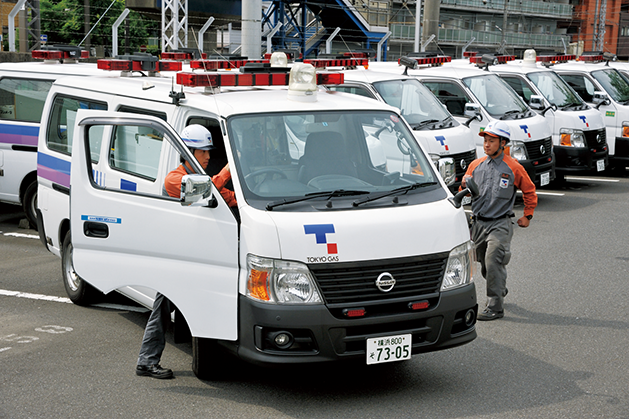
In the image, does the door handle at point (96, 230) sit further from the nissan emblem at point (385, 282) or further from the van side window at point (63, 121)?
the nissan emblem at point (385, 282)

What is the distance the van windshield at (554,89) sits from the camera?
1415cm

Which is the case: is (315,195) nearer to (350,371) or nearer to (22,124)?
(350,371)

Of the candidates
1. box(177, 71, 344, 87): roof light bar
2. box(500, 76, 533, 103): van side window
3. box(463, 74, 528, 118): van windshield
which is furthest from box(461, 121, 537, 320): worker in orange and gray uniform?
box(500, 76, 533, 103): van side window

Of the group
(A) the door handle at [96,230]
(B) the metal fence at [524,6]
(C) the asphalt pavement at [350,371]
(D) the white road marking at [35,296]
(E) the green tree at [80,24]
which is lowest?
(D) the white road marking at [35,296]

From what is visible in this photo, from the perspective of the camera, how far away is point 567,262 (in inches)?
349

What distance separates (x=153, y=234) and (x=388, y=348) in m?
1.72

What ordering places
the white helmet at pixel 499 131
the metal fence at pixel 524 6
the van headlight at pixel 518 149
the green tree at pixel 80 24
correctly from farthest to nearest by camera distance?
the metal fence at pixel 524 6 → the green tree at pixel 80 24 → the van headlight at pixel 518 149 → the white helmet at pixel 499 131

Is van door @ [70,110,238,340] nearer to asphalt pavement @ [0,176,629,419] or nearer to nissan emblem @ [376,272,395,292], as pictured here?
asphalt pavement @ [0,176,629,419]

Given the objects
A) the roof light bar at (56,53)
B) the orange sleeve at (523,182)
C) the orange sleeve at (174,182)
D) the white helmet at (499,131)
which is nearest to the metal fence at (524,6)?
the roof light bar at (56,53)

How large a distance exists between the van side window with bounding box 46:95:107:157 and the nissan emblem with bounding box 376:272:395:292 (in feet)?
11.8

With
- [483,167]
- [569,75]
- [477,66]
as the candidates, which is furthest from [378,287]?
[569,75]

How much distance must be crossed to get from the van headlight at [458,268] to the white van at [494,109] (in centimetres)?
713

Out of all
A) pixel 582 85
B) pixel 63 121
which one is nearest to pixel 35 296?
pixel 63 121

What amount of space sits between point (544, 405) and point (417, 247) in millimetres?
1336
